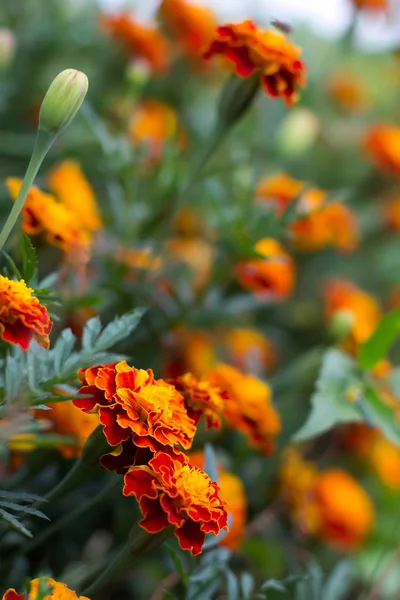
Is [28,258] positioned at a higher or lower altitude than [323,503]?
higher

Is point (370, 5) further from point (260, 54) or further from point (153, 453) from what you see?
point (153, 453)

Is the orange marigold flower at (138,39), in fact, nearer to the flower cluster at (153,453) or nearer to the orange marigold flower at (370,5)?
the orange marigold flower at (370,5)

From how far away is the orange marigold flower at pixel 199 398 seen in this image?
47cm

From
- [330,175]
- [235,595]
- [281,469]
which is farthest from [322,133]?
[235,595]

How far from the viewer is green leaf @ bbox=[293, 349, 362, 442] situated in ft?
1.83

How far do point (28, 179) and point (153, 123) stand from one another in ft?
2.28

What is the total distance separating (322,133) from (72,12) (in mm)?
437

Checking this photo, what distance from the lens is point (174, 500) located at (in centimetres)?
39

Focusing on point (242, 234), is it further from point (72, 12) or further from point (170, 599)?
point (72, 12)

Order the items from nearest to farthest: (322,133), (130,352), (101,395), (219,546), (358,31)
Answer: (101,395) < (219,546) < (130,352) < (358,31) < (322,133)

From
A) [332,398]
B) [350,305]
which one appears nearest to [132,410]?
[332,398]

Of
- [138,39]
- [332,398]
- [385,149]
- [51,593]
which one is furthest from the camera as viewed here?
[385,149]

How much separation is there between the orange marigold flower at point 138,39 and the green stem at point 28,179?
23.9 inches

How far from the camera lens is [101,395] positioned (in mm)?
404
